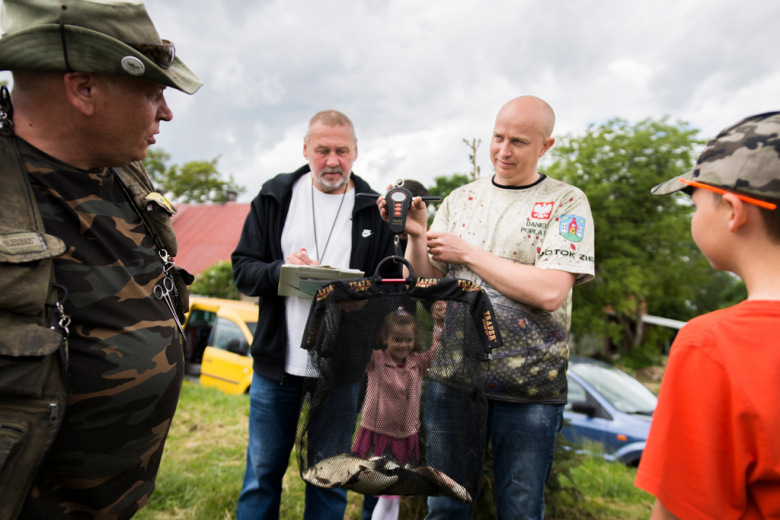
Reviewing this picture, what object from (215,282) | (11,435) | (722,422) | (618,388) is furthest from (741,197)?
(215,282)

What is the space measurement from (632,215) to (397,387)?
18.8 metres

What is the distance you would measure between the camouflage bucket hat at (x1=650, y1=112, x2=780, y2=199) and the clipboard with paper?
4.26 ft

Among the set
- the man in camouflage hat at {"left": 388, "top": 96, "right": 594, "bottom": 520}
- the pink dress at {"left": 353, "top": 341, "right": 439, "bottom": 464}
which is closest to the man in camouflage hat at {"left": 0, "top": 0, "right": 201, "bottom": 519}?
the pink dress at {"left": 353, "top": 341, "right": 439, "bottom": 464}

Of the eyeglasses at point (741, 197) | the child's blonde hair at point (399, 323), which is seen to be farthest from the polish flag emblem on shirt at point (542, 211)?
the eyeglasses at point (741, 197)

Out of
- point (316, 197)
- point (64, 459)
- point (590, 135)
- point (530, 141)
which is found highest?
point (590, 135)

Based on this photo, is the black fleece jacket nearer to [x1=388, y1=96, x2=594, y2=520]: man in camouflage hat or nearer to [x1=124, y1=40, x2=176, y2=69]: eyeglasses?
[x1=388, y1=96, x2=594, y2=520]: man in camouflage hat

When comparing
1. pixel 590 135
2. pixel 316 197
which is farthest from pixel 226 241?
pixel 316 197

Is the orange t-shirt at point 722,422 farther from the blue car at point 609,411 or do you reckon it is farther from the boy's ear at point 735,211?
the blue car at point 609,411

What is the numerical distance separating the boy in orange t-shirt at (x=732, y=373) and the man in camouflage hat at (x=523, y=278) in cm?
81

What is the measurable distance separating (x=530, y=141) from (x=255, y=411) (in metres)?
1.88

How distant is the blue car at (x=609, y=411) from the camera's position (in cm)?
670

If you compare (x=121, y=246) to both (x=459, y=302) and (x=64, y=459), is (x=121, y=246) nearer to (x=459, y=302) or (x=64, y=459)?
(x=64, y=459)

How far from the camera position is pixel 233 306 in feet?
32.2

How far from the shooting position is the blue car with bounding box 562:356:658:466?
22.0ft
